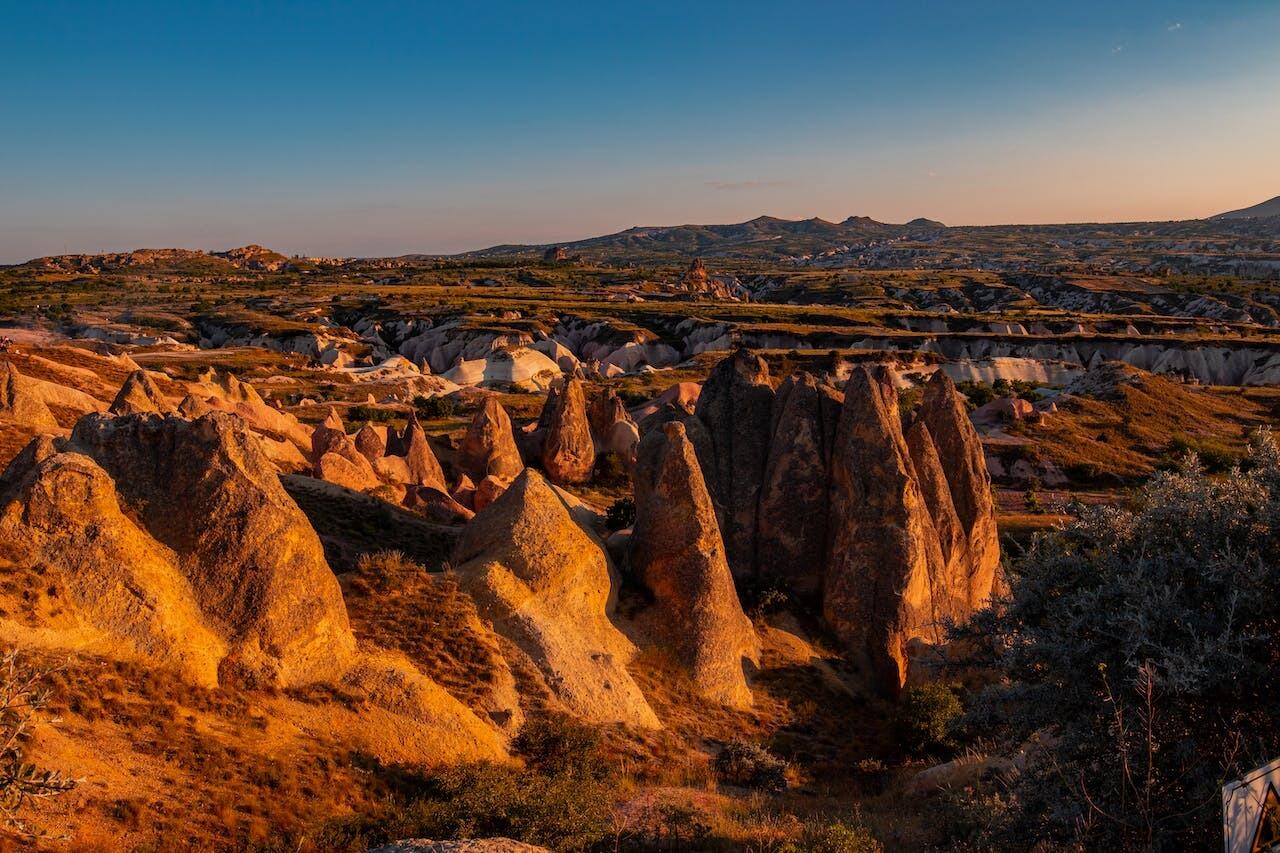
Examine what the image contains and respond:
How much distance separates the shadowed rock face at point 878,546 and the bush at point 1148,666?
24.8 feet

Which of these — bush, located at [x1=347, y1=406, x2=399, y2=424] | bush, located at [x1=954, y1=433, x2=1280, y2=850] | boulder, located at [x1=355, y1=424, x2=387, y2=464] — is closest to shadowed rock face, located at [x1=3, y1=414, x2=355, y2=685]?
bush, located at [x1=954, y1=433, x2=1280, y2=850]

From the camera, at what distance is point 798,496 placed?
20.3m

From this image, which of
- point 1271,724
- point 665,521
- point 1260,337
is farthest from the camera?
point 1260,337

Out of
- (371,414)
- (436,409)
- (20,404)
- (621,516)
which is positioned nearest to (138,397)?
(20,404)

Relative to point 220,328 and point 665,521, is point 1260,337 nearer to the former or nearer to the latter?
point 665,521

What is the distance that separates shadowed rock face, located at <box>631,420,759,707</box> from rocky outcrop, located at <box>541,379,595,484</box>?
19.1 m

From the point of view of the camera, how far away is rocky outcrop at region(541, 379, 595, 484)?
120ft

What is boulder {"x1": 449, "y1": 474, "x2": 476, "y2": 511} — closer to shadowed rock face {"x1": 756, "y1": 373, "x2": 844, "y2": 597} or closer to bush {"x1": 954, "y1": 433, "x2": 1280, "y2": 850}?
shadowed rock face {"x1": 756, "y1": 373, "x2": 844, "y2": 597}

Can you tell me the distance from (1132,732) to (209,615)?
1233 cm

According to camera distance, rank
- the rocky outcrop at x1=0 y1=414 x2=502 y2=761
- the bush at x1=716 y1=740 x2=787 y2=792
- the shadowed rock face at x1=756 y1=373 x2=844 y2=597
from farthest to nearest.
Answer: the shadowed rock face at x1=756 y1=373 x2=844 y2=597 → the bush at x1=716 y1=740 x2=787 y2=792 → the rocky outcrop at x1=0 y1=414 x2=502 y2=761

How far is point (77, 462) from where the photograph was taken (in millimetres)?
10797

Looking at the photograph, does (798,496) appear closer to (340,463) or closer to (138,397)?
(340,463)

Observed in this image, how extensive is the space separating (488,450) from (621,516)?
41.7 feet

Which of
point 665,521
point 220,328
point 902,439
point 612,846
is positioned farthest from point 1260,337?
point 220,328
